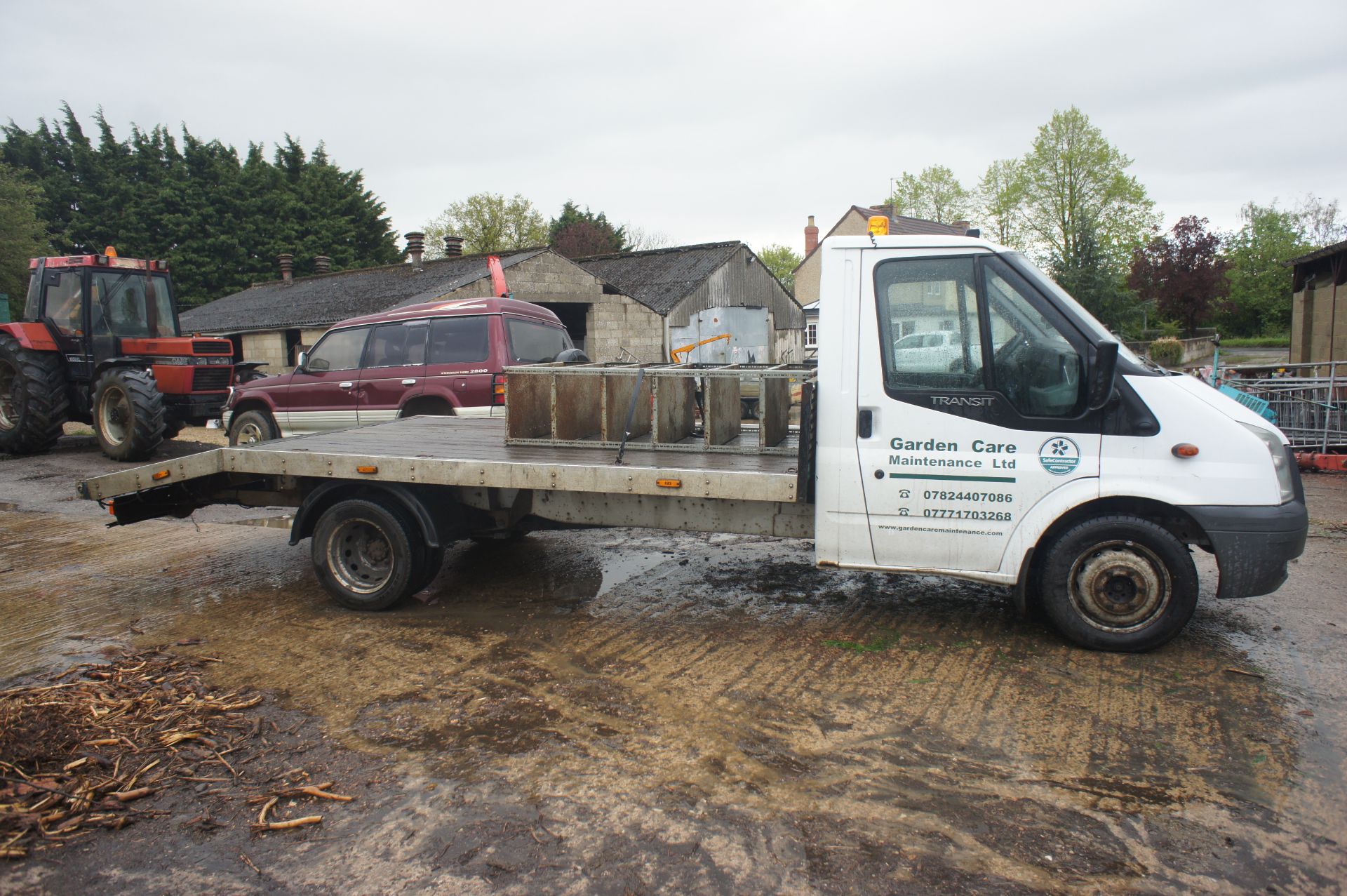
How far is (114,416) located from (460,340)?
6.92 m

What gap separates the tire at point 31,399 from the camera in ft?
42.5

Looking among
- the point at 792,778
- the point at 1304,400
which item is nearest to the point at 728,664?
the point at 792,778

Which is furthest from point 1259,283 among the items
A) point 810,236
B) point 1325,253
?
point 1325,253

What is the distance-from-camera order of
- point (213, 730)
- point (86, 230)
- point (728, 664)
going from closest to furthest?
point (213, 730), point (728, 664), point (86, 230)

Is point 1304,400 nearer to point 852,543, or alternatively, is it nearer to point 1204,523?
point 1204,523

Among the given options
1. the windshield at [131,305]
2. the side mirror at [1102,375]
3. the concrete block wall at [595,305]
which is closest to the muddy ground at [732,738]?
the side mirror at [1102,375]

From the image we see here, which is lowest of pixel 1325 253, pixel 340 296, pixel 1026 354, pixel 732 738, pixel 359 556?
pixel 732 738

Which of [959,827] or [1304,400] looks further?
[1304,400]

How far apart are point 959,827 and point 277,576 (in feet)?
18.0

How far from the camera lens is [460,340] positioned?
972 cm

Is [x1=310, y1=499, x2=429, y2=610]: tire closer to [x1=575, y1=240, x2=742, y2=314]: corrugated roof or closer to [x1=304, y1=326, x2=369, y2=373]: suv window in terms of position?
[x1=304, y1=326, x2=369, y2=373]: suv window

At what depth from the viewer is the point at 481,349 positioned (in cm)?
957

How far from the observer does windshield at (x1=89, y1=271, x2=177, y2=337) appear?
1332cm

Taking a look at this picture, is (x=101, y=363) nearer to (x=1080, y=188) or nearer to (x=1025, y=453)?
(x=1025, y=453)
